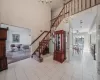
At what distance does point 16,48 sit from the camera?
10.5 m

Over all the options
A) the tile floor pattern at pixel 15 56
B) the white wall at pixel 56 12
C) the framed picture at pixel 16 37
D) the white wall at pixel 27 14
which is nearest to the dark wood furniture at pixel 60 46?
the white wall at pixel 27 14

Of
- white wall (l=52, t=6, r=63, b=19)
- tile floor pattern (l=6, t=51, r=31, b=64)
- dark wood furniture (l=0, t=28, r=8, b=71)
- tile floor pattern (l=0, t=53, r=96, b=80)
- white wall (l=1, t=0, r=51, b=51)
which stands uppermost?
white wall (l=52, t=6, r=63, b=19)

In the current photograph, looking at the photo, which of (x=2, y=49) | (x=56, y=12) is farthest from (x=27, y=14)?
(x=56, y=12)

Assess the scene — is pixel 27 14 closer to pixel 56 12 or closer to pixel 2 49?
pixel 2 49

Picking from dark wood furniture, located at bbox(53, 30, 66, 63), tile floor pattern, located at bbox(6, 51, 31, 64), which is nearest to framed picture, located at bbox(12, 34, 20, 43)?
tile floor pattern, located at bbox(6, 51, 31, 64)

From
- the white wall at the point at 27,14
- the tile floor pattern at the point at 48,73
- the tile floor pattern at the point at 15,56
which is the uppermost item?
the white wall at the point at 27,14

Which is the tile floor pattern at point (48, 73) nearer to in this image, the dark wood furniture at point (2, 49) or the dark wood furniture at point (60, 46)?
the dark wood furniture at point (2, 49)

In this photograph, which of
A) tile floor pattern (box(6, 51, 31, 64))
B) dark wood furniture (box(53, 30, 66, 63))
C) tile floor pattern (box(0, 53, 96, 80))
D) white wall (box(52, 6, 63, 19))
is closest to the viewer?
tile floor pattern (box(0, 53, 96, 80))

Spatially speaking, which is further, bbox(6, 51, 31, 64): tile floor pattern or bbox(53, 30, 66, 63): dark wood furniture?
bbox(6, 51, 31, 64): tile floor pattern

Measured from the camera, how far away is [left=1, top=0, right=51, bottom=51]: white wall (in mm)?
5113

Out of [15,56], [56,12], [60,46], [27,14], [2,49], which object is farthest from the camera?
[56,12]

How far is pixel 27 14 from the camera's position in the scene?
646cm

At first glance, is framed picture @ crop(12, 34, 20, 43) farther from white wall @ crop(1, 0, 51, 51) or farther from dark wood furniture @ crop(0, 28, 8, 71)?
dark wood furniture @ crop(0, 28, 8, 71)

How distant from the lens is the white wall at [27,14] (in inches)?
201
